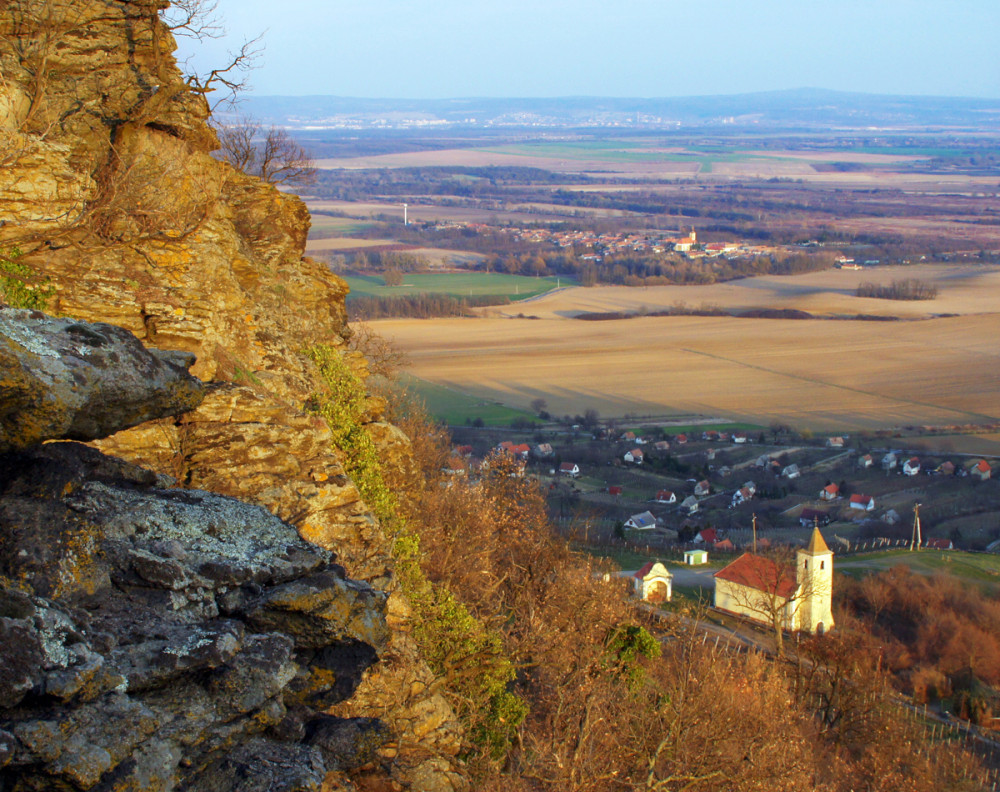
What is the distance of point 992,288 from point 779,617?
83744 mm

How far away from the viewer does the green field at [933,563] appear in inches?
1582

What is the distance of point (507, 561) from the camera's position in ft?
78.6

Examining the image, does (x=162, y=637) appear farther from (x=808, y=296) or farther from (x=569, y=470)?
(x=808, y=296)

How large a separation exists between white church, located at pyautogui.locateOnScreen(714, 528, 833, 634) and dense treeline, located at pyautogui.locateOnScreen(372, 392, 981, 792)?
3366 mm

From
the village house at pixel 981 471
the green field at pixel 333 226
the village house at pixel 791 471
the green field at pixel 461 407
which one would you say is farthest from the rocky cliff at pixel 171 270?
the green field at pixel 333 226

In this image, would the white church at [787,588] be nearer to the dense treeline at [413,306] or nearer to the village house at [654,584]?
the village house at [654,584]

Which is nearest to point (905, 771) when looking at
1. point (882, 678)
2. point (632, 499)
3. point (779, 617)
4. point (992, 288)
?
point (882, 678)

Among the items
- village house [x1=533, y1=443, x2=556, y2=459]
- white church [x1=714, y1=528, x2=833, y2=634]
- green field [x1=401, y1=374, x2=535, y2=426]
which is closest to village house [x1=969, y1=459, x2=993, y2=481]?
white church [x1=714, y1=528, x2=833, y2=634]

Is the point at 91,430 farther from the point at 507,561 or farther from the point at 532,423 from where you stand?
the point at 532,423

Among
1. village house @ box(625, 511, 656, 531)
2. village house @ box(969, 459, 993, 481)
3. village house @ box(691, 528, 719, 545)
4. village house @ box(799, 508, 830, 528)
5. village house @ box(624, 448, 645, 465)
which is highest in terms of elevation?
village house @ box(969, 459, 993, 481)

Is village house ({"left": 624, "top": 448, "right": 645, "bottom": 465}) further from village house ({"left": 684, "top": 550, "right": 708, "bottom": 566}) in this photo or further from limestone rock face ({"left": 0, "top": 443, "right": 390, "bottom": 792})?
limestone rock face ({"left": 0, "top": 443, "right": 390, "bottom": 792})

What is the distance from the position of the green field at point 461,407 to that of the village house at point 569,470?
259 inches

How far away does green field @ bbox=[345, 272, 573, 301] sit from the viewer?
9319 centimetres

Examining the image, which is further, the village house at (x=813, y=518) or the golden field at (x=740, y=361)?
the golden field at (x=740, y=361)
